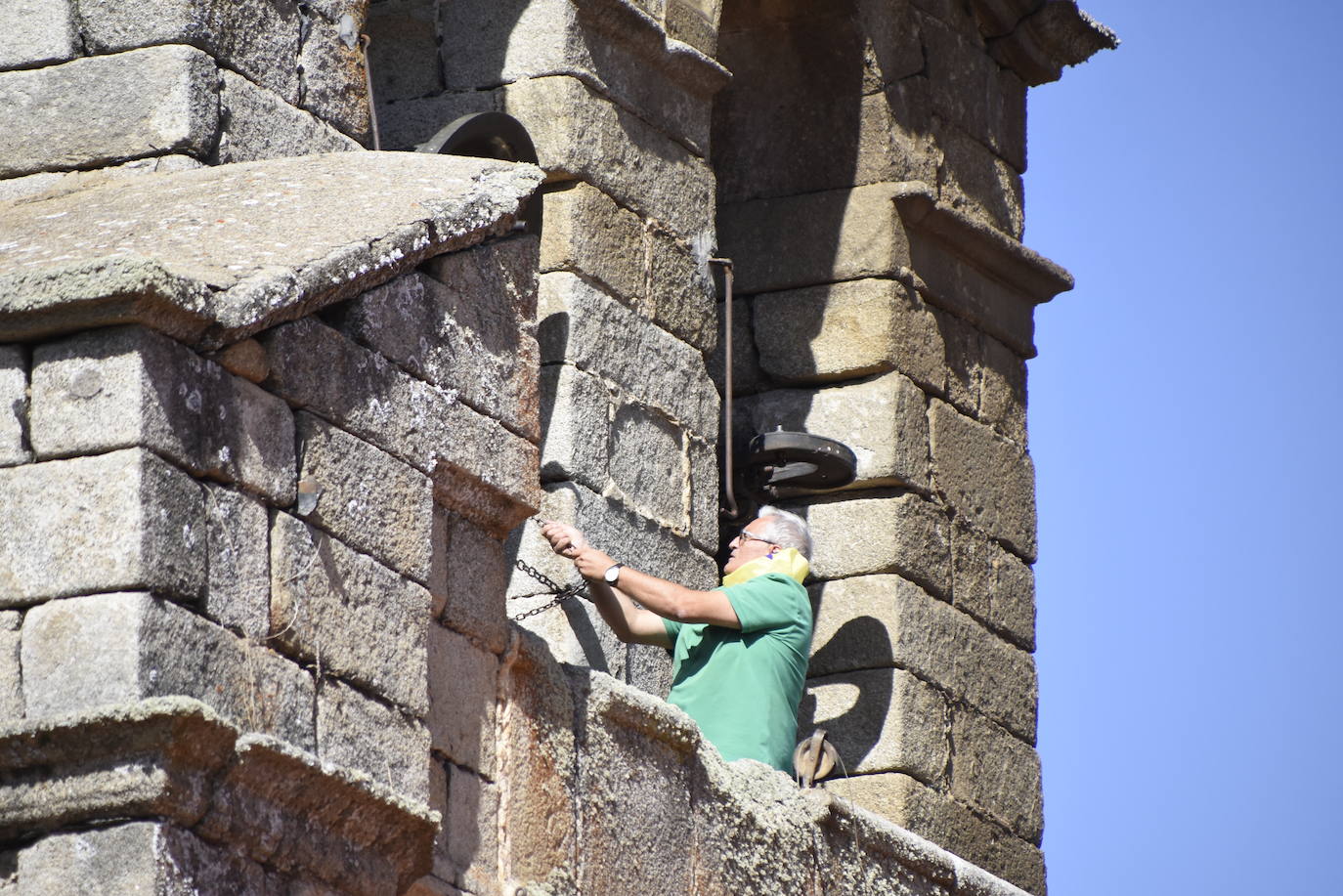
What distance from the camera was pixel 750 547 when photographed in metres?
6.85

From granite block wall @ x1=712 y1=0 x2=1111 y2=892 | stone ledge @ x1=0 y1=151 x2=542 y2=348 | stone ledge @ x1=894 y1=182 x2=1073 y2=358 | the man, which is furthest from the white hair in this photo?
stone ledge @ x1=894 y1=182 x2=1073 y2=358

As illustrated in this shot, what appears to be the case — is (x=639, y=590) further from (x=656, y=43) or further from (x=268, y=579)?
(x=656, y=43)

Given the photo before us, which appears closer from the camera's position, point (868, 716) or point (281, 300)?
point (281, 300)

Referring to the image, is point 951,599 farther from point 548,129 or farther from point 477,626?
point 477,626

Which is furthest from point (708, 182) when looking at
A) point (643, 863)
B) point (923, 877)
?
point (643, 863)

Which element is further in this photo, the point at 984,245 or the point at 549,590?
the point at 984,245

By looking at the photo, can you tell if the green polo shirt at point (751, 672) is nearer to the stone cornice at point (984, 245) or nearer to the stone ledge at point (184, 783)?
the stone ledge at point (184, 783)

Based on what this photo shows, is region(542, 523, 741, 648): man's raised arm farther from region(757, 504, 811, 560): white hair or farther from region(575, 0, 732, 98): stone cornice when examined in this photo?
region(575, 0, 732, 98): stone cornice

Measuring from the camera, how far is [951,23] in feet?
30.9

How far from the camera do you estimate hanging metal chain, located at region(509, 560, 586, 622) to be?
6.33 metres

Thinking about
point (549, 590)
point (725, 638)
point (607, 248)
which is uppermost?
point (607, 248)

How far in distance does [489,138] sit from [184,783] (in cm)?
307

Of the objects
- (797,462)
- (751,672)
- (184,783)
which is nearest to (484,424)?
(184,783)

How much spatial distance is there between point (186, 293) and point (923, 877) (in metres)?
3.00
